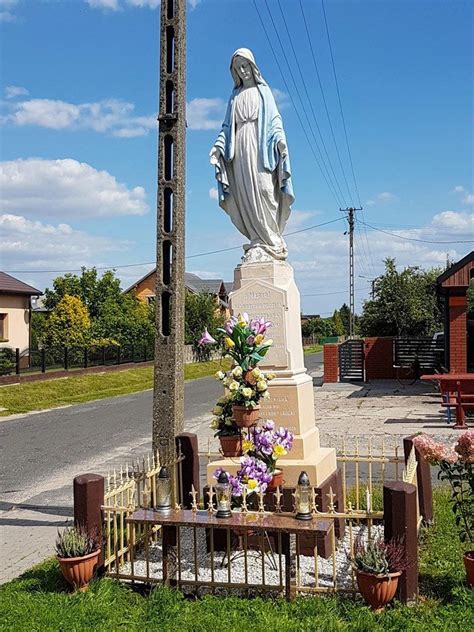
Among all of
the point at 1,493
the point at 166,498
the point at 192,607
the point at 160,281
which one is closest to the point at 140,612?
the point at 192,607

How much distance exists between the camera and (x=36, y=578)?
5.73 m

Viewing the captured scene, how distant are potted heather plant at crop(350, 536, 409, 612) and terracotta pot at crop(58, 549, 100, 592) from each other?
6.50 feet

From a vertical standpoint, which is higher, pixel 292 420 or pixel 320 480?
pixel 292 420

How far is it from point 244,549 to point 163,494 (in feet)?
2.47

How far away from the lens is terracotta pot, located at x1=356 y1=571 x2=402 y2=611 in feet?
15.8

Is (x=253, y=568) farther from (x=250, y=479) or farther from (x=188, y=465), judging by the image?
(x=188, y=465)

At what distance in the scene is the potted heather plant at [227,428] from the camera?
6.21 metres

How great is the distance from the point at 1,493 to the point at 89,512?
492cm

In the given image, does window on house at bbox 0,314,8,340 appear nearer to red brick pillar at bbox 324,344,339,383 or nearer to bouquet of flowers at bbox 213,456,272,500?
red brick pillar at bbox 324,344,339,383

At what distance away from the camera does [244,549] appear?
5.39 m

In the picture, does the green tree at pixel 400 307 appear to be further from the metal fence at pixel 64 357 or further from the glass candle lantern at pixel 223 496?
the glass candle lantern at pixel 223 496

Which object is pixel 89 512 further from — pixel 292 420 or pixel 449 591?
pixel 449 591

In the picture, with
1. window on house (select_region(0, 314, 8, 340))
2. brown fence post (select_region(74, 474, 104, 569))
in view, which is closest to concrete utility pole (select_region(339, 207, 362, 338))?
window on house (select_region(0, 314, 8, 340))

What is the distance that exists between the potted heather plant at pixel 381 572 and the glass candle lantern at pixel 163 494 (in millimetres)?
1539
